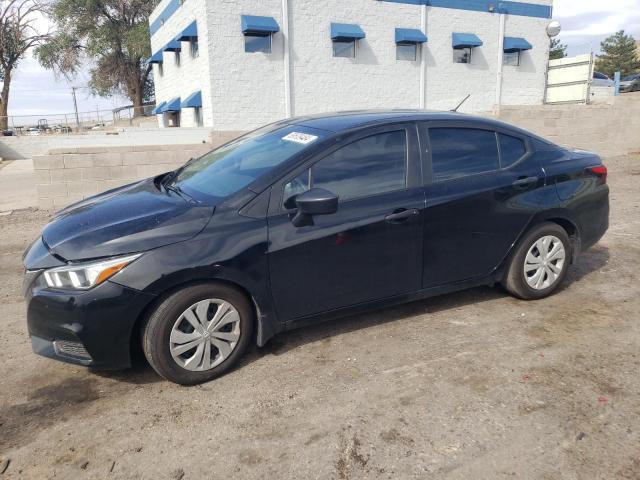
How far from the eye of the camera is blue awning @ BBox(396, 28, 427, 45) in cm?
1595

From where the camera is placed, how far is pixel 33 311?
297cm

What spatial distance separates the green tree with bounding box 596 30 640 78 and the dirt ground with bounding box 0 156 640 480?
59.2m

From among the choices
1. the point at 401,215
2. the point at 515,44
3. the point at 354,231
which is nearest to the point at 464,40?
the point at 515,44

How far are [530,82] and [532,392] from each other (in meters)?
19.0

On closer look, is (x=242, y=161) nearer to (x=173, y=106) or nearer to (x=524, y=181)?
(x=524, y=181)

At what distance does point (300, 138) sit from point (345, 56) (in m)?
12.9

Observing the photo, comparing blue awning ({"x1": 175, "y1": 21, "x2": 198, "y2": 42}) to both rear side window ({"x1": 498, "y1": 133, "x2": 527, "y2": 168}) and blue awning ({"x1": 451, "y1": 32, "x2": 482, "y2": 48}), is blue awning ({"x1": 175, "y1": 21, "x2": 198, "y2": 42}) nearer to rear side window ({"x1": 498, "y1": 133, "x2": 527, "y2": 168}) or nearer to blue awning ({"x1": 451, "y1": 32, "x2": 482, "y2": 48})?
blue awning ({"x1": 451, "y1": 32, "x2": 482, "y2": 48})

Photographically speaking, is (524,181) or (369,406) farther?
(524,181)

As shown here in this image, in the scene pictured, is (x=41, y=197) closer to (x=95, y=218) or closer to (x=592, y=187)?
(x=95, y=218)

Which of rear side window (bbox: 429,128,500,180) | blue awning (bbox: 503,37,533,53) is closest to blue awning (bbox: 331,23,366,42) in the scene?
blue awning (bbox: 503,37,533,53)

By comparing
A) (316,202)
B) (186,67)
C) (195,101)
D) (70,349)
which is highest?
(186,67)

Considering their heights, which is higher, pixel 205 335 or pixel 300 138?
pixel 300 138

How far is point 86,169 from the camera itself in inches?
351

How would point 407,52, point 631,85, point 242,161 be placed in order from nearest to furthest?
point 242,161, point 407,52, point 631,85
